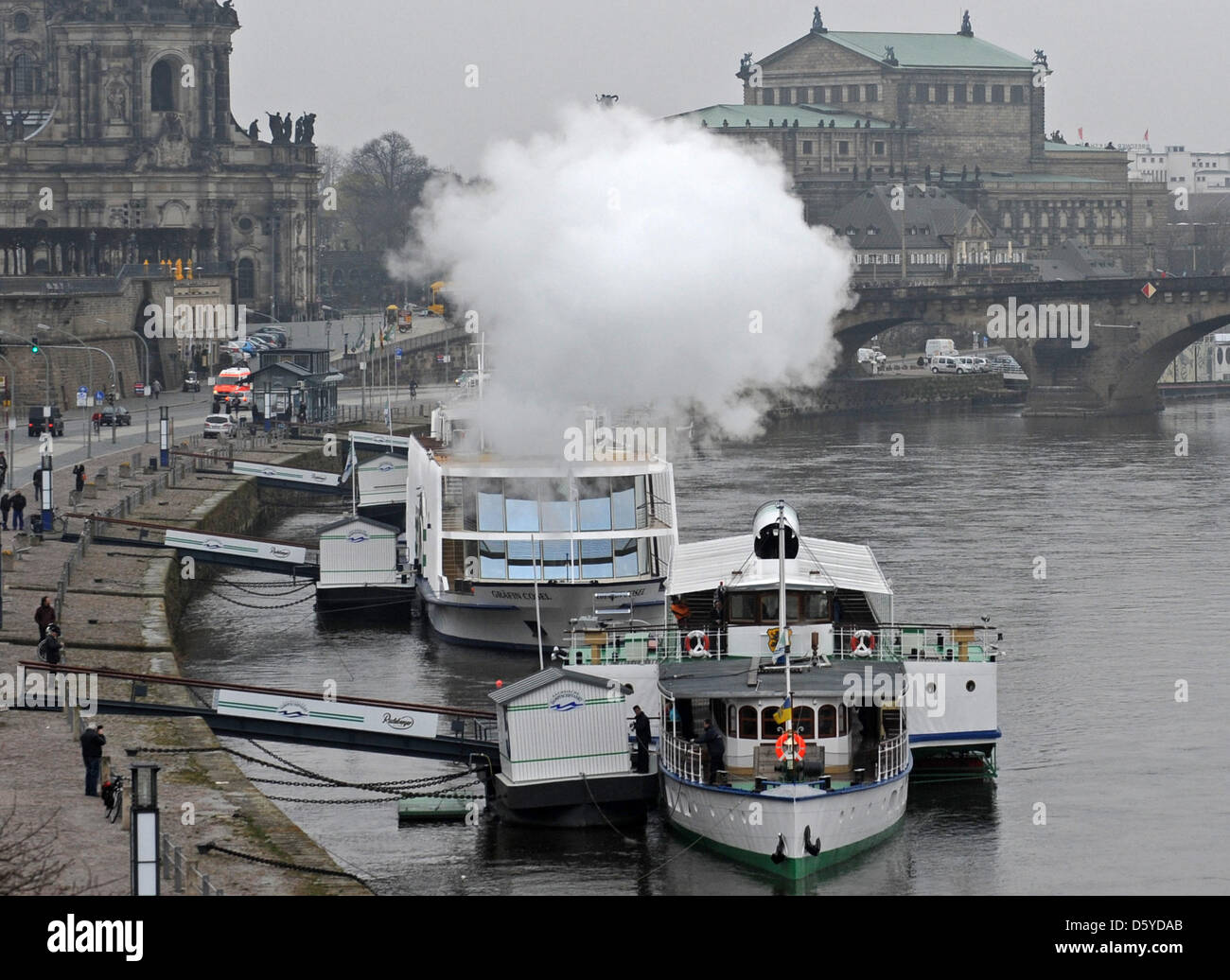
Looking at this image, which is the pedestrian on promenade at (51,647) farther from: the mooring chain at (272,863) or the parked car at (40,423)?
the parked car at (40,423)

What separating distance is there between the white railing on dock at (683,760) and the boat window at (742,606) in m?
4.03

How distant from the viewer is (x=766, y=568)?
4216 centimetres

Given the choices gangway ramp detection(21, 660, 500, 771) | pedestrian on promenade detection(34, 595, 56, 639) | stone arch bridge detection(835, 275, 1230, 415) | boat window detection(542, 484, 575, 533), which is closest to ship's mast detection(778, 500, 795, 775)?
gangway ramp detection(21, 660, 500, 771)

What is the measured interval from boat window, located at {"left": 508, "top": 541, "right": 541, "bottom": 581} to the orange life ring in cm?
1166

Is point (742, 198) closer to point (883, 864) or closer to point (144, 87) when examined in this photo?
point (883, 864)

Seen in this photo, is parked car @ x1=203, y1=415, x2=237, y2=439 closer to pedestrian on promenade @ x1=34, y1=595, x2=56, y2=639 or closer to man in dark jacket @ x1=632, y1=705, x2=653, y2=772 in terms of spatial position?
pedestrian on promenade @ x1=34, y1=595, x2=56, y2=639

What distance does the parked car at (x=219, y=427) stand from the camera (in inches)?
3637

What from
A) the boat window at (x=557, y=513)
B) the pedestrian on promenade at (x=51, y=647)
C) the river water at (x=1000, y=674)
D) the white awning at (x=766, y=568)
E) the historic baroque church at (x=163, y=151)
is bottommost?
the river water at (x=1000, y=674)

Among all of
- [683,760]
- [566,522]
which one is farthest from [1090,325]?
[683,760]

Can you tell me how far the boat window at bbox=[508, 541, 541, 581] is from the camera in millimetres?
51156

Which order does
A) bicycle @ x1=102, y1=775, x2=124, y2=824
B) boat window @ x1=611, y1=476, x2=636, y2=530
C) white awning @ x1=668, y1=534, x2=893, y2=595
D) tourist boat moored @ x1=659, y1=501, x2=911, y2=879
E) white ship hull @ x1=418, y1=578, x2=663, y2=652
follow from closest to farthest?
bicycle @ x1=102, y1=775, x2=124, y2=824 < tourist boat moored @ x1=659, y1=501, x2=911, y2=879 < white awning @ x1=668, y1=534, x2=893, y2=595 < white ship hull @ x1=418, y1=578, x2=663, y2=652 < boat window @ x1=611, y1=476, x2=636, y2=530

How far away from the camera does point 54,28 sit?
14438cm

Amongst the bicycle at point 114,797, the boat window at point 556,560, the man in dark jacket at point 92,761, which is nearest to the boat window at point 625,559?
the boat window at point 556,560
